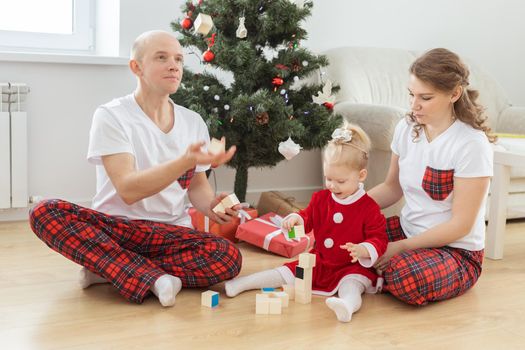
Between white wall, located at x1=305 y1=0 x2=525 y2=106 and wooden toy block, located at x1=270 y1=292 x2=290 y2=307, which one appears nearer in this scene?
wooden toy block, located at x1=270 y1=292 x2=290 y2=307

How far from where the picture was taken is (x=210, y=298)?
1.98 metres

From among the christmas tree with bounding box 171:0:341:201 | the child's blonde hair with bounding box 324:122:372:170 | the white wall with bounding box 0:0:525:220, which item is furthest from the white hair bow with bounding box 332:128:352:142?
the white wall with bounding box 0:0:525:220

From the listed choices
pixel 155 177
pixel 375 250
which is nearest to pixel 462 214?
pixel 375 250

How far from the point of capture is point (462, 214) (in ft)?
6.81

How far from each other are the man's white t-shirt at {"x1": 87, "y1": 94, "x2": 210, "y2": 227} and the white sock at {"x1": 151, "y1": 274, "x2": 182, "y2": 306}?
0.24 meters

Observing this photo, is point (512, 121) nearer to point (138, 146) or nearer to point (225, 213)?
point (225, 213)

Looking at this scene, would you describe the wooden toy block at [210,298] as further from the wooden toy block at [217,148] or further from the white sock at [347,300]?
the wooden toy block at [217,148]

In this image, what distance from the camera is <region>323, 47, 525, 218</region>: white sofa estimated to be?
117 inches

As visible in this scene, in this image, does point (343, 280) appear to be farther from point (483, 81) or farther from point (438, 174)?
point (483, 81)

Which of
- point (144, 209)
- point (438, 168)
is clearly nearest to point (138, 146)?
point (144, 209)

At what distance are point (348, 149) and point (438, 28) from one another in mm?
2306

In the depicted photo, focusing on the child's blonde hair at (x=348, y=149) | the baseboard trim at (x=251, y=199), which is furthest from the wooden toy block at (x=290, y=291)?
the baseboard trim at (x=251, y=199)

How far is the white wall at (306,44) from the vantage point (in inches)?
120

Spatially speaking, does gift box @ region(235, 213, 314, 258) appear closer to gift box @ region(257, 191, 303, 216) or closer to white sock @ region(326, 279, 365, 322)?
gift box @ region(257, 191, 303, 216)
